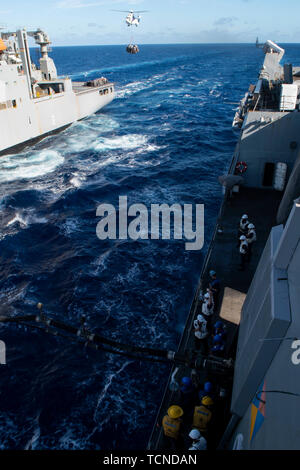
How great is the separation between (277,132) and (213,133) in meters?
26.5

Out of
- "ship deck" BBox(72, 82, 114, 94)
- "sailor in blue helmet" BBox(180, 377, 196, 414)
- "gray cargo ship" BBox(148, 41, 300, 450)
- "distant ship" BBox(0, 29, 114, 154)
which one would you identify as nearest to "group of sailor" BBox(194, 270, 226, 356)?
"gray cargo ship" BBox(148, 41, 300, 450)

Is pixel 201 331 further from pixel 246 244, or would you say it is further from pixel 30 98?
pixel 30 98

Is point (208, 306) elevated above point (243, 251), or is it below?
below

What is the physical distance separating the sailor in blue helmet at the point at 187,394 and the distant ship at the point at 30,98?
37939 mm

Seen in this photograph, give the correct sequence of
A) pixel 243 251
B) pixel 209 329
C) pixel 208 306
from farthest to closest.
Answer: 1. pixel 243 251
2. pixel 209 329
3. pixel 208 306

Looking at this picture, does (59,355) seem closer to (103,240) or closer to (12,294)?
(12,294)

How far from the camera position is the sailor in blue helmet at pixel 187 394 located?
367 inches

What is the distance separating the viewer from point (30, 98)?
1652 inches

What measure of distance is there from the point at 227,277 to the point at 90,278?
7971 millimetres

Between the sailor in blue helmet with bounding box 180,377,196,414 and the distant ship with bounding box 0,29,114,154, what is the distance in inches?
1494

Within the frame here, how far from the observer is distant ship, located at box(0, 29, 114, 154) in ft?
126

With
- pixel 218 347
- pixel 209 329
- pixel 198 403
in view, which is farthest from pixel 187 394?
pixel 209 329

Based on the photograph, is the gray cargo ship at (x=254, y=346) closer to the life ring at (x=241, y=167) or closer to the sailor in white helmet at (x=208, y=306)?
the sailor in white helmet at (x=208, y=306)
